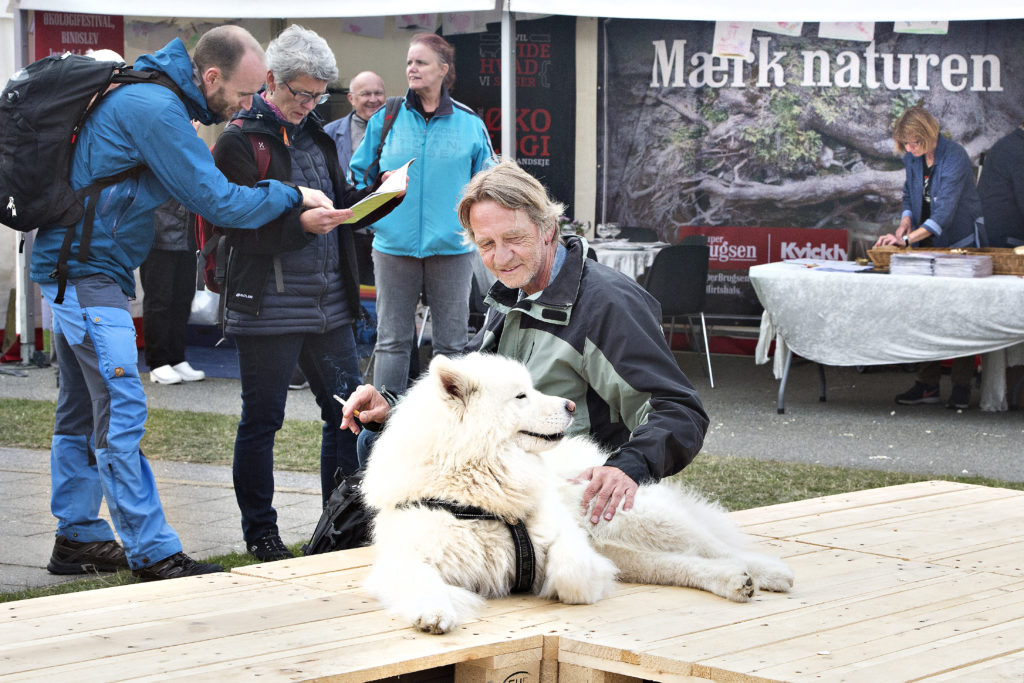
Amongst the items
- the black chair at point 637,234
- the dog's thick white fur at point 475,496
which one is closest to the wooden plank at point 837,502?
the dog's thick white fur at point 475,496

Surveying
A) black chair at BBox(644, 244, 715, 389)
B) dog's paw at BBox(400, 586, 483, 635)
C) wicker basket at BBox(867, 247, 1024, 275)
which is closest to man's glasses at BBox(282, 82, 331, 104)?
dog's paw at BBox(400, 586, 483, 635)

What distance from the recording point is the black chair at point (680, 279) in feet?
32.3

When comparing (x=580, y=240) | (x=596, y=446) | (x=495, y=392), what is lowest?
(x=596, y=446)

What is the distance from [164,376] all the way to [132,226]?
5.70 m

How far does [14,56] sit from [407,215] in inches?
204

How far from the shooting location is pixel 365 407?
3.74m

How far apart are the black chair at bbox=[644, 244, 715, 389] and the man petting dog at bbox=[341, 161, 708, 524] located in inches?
247

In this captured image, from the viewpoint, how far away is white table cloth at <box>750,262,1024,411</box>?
8359 millimetres

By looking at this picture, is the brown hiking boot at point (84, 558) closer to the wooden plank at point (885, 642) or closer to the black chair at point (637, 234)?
the wooden plank at point (885, 642)

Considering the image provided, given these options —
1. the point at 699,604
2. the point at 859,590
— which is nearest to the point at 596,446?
the point at 699,604

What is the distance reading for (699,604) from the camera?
3094 millimetres

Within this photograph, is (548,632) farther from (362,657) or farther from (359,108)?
(359,108)

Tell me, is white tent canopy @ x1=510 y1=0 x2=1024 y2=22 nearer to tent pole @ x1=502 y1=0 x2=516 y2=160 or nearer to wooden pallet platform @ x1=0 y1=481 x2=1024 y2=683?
tent pole @ x1=502 y1=0 x2=516 y2=160

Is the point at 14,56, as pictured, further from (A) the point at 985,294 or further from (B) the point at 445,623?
(B) the point at 445,623
